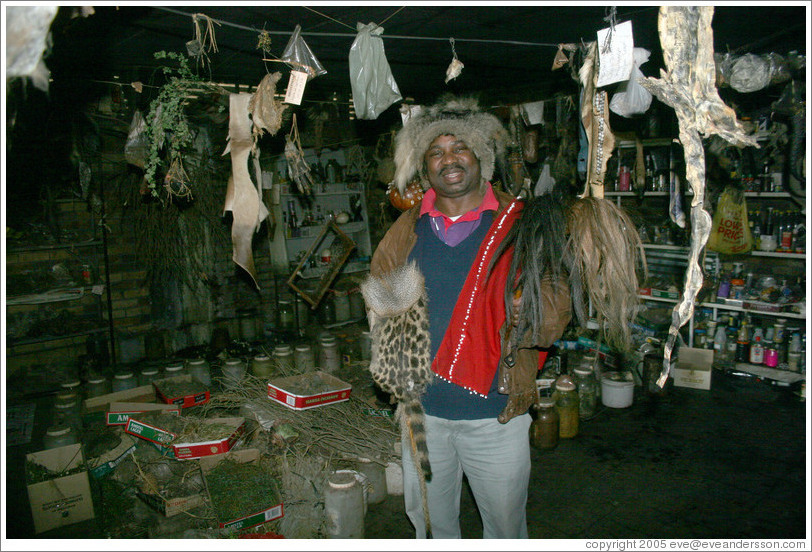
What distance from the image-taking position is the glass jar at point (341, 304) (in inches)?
253

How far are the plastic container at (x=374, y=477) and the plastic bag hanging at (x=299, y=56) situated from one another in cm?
215

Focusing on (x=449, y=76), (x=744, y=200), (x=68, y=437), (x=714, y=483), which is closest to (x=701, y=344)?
(x=744, y=200)

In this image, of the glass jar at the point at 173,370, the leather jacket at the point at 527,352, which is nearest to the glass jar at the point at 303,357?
the glass jar at the point at 173,370

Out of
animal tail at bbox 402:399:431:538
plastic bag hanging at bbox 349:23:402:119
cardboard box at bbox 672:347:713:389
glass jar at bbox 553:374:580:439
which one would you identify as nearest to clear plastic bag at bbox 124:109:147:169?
plastic bag hanging at bbox 349:23:402:119

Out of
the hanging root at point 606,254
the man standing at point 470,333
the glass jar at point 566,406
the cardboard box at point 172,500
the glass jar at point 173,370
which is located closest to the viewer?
the hanging root at point 606,254

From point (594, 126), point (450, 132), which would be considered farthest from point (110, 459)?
point (594, 126)

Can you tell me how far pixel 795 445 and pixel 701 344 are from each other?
170 centimetres

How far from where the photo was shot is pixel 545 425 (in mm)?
3719

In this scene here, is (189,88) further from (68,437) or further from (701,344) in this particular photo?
(701,344)

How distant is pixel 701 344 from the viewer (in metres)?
5.38

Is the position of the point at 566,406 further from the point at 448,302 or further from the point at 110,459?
the point at 110,459

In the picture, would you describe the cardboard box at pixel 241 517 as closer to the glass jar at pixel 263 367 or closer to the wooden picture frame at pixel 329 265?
the glass jar at pixel 263 367

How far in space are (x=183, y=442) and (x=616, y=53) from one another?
303 cm

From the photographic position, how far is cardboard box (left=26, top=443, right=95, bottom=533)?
9.12ft
